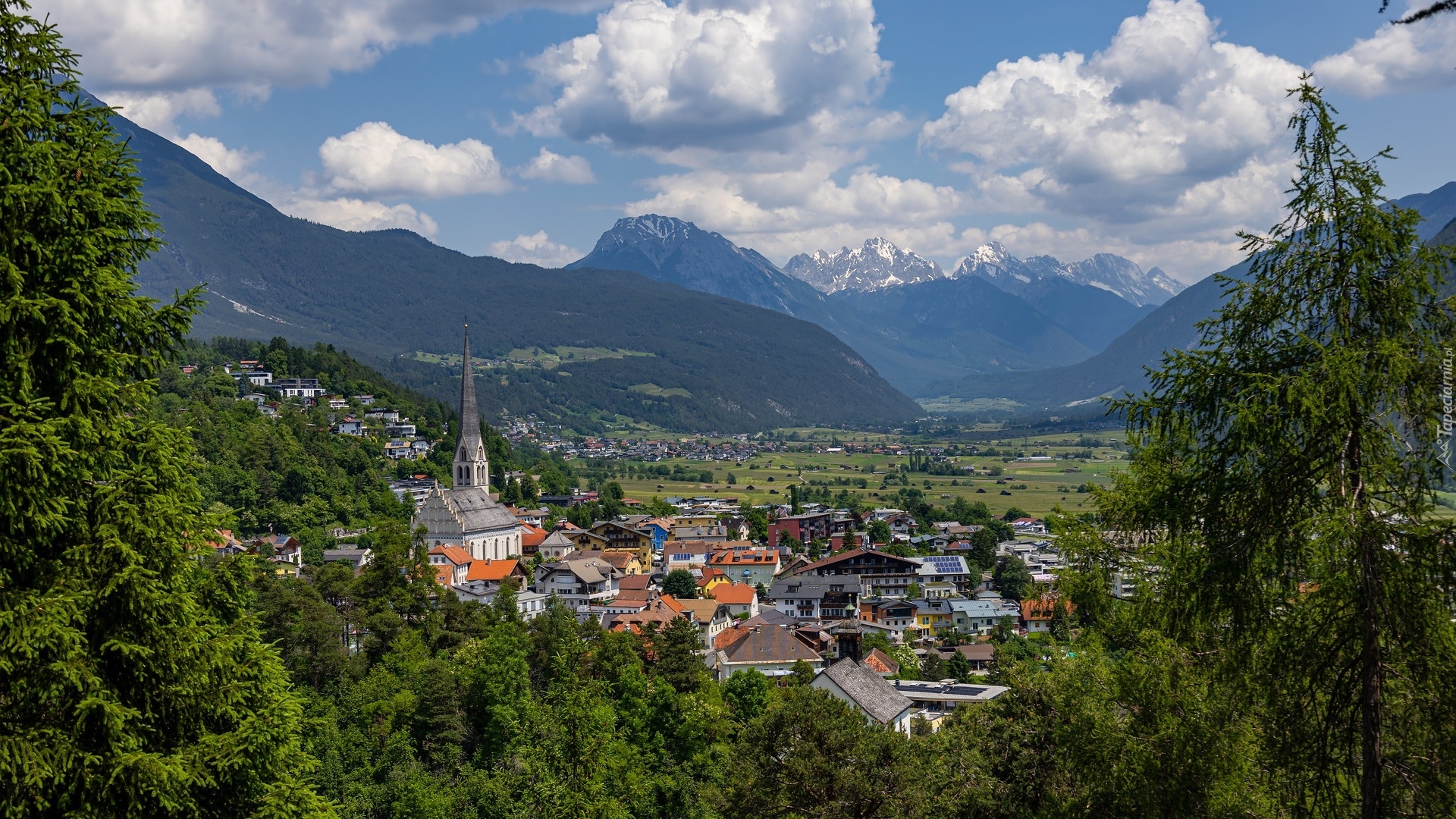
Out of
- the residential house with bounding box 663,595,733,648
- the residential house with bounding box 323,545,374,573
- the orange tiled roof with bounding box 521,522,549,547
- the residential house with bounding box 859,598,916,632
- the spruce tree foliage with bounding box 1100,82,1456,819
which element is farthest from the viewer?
the orange tiled roof with bounding box 521,522,549,547

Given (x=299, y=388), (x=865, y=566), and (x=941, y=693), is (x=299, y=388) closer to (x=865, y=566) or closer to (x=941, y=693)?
(x=865, y=566)

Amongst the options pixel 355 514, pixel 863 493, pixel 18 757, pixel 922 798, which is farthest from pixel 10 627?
pixel 863 493

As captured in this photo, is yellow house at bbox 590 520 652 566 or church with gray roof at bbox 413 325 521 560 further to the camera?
yellow house at bbox 590 520 652 566

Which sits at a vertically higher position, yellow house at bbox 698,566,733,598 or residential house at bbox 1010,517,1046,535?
yellow house at bbox 698,566,733,598

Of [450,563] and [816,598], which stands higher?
[450,563]

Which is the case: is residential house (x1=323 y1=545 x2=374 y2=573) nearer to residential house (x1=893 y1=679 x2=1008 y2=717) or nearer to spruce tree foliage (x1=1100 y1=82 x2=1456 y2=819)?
residential house (x1=893 y1=679 x2=1008 y2=717)

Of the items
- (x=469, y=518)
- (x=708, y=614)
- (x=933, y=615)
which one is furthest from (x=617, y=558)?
(x=933, y=615)

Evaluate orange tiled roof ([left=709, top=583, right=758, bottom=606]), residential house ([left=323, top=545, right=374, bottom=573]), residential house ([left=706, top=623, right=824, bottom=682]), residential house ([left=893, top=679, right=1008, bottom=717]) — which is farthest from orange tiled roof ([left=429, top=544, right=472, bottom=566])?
residential house ([left=893, top=679, right=1008, bottom=717])
